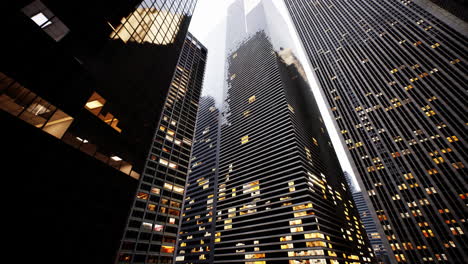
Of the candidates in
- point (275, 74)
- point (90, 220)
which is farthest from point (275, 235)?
point (275, 74)

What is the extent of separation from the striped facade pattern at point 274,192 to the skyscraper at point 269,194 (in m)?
0.31

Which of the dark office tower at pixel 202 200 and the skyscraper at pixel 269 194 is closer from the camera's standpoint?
the skyscraper at pixel 269 194

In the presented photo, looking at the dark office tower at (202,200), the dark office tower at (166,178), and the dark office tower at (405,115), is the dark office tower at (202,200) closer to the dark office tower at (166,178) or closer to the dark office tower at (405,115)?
the dark office tower at (166,178)

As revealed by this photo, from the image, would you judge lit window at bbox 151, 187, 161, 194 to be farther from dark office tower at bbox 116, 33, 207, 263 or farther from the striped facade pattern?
the striped facade pattern

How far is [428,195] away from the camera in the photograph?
6038cm

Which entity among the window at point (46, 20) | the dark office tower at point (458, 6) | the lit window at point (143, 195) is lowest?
the window at point (46, 20)

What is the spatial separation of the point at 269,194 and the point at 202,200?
153 feet

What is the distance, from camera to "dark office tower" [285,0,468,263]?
57625 millimetres

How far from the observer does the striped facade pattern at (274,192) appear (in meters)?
69.0

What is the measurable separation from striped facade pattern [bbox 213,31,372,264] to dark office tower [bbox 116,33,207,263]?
122ft

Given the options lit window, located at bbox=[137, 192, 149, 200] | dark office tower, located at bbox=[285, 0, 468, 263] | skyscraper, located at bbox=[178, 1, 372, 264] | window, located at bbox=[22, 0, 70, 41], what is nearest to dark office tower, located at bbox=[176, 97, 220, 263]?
skyscraper, located at bbox=[178, 1, 372, 264]

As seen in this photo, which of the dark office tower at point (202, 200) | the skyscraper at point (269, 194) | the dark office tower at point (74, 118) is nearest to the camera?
the dark office tower at point (74, 118)

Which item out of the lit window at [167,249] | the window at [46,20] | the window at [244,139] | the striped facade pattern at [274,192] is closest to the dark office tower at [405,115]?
the striped facade pattern at [274,192]

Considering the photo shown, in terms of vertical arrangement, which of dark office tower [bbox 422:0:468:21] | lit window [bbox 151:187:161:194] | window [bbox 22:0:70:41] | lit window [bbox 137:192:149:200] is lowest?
window [bbox 22:0:70:41]
